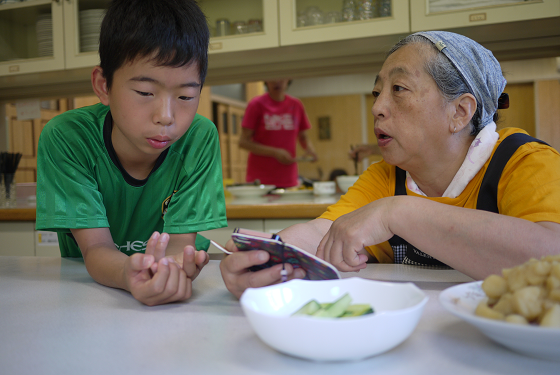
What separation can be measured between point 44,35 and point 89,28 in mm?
310

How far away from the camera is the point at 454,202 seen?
0.99m

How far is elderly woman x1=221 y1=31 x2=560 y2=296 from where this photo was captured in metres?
0.71

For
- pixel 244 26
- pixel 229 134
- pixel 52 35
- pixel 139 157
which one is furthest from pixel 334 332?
pixel 229 134

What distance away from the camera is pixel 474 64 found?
0.97 meters

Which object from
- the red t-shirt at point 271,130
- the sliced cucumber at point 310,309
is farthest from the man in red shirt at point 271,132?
the sliced cucumber at point 310,309

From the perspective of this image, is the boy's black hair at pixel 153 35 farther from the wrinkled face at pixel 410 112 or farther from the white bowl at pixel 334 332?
Answer: the white bowl at pixel 334 332

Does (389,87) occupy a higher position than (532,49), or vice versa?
(532,49)

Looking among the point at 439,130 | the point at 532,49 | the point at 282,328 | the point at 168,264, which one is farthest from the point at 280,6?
the point at 282,328

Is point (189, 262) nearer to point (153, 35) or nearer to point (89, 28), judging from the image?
point (153, 35)

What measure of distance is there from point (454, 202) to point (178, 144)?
2.27 ft

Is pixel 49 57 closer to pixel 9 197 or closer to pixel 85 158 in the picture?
pixel 9 197

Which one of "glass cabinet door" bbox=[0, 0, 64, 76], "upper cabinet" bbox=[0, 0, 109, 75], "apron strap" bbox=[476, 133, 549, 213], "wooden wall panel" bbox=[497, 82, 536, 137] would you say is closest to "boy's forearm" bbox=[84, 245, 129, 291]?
"apron strap" bbox=[476, 133, 549, 213]

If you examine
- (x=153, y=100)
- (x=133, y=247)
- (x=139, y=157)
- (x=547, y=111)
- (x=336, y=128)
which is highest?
(x=547, y=111)

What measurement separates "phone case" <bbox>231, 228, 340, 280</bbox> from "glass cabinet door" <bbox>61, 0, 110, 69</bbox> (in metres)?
2.14
